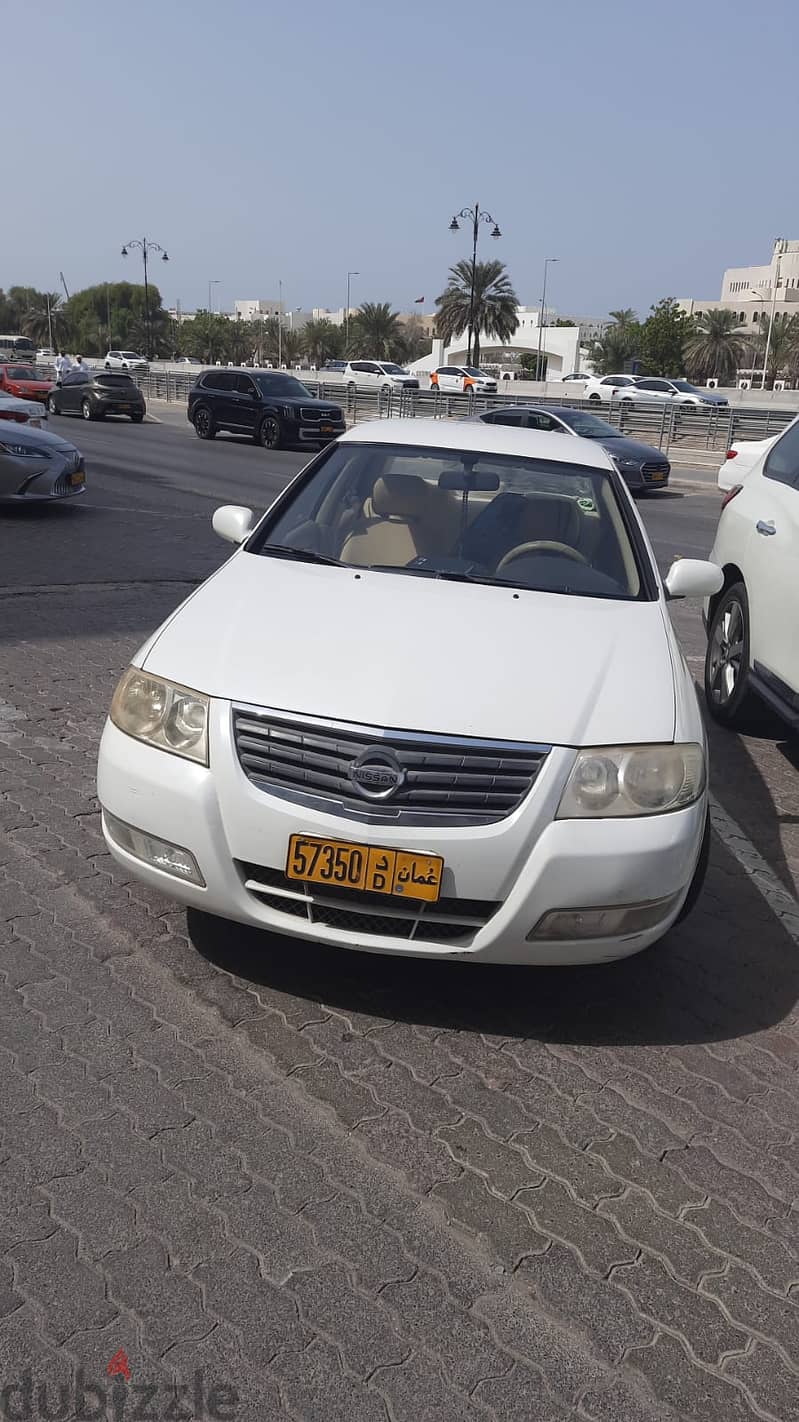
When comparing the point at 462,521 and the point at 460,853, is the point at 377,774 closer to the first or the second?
the point at 460,853

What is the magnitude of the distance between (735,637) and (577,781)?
356 centimetres

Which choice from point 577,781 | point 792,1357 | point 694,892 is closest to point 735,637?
point 694,892

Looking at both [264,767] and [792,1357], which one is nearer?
[792,1357]

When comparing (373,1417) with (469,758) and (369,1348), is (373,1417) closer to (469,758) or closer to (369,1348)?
(369,1348)

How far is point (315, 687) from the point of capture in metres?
3.26

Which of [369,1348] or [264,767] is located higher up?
[264,767]

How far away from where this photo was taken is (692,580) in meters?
4.51

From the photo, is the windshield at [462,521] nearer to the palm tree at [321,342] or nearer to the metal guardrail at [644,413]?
the metal guardrail at [644,413]

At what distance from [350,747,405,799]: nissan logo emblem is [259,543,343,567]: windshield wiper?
1.39 m

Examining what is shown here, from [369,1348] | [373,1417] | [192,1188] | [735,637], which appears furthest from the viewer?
[735,637]

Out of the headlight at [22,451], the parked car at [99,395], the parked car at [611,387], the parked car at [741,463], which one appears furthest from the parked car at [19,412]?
the parked car at [611,387]

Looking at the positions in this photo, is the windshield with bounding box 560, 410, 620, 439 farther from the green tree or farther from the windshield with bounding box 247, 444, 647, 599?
the green tree

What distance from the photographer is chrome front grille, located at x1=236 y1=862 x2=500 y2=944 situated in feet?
10.2

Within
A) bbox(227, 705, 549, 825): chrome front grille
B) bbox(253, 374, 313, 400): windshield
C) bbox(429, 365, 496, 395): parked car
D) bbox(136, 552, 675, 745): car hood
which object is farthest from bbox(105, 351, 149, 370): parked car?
bbox(227, 705, 549, 825): chrome front grille
